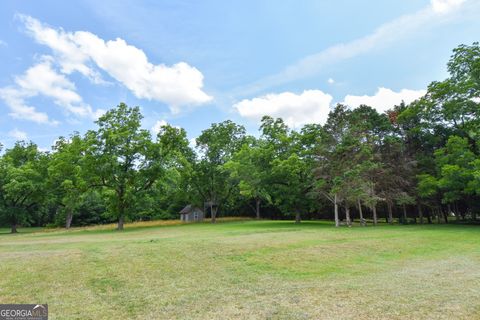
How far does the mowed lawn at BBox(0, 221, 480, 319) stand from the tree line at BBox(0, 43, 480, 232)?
46.6 ft

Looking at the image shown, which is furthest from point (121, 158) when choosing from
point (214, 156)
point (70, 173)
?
point (214, 156)

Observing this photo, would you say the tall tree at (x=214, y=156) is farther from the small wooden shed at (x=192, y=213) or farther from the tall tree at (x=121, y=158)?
the tall tree at (x=121, y=158)

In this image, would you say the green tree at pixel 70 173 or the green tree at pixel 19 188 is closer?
the green tree at pixel 70 173

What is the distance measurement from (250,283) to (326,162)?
2019 cm

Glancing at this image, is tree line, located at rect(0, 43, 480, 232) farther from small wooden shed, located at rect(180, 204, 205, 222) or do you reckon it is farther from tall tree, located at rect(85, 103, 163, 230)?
small wooden shed, located at rect(180, 204, 205, 222)

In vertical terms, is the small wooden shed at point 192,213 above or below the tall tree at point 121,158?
below

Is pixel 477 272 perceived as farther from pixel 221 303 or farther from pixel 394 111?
pixel 394 111

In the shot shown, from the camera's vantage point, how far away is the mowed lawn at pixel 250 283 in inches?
213

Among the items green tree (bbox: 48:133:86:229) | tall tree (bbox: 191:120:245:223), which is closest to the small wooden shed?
tall tree (bbox: 191:120:245:223)

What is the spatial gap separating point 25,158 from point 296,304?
45.8 metres

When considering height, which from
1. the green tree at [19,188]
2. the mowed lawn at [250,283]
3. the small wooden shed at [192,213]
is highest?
the green tree at [19,188]

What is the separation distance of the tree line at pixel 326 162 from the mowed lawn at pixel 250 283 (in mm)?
14206

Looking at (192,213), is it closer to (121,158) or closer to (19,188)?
(121,158)

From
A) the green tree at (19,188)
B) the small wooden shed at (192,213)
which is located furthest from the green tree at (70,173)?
the small wooden shed at (192,213)
